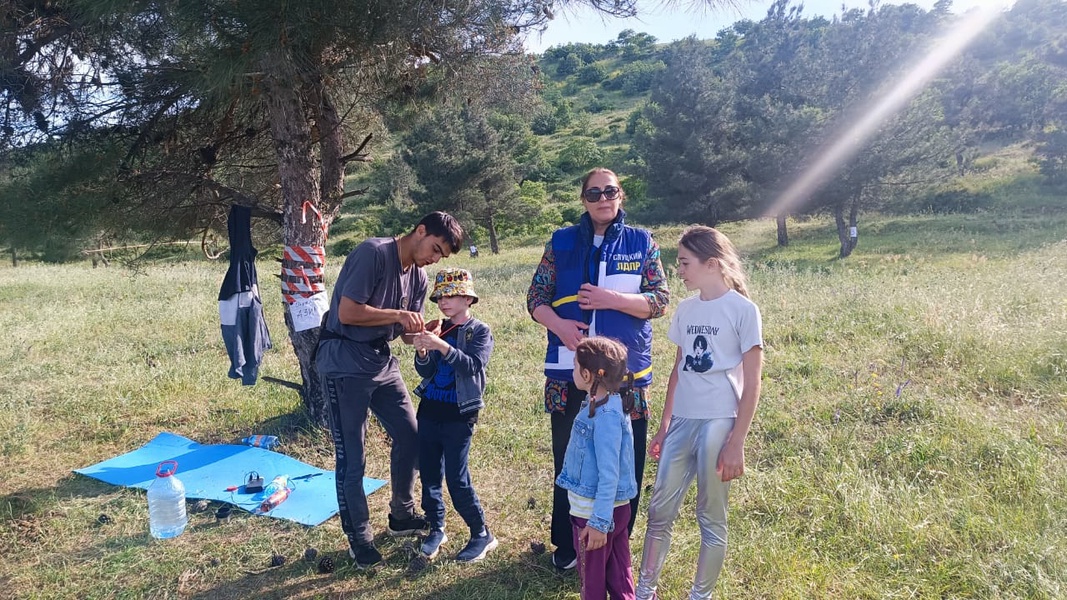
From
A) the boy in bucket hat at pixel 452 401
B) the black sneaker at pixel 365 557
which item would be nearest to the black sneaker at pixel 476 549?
the boy in bucket hat at pixel 452 401

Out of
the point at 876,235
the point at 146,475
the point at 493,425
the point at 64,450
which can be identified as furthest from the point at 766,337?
the point at 876,235

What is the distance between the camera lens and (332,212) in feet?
17.7

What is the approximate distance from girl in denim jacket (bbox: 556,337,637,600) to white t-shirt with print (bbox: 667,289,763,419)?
1.20 ft

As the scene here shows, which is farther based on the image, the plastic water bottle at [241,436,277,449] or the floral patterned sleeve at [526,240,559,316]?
the plastic water bottle at [241,436,277,449]

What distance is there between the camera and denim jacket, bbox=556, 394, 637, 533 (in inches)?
93.6

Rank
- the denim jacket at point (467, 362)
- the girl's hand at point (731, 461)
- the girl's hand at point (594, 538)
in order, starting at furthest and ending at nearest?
the denim jacket at point (467, 362) → the girl's hand at point (731, 461) → the girl's hand at point (594, 538)

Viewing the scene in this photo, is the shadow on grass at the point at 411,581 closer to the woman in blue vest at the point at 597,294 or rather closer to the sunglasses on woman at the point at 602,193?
the woman in blue vest at the point at 597,294

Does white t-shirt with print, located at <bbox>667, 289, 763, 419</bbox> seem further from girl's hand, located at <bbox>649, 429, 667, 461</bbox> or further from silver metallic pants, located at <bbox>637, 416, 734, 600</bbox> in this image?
girl's hand, located at <bbox>649, 429, 667, 461</bbox>

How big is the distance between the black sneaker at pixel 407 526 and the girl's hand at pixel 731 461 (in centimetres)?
189

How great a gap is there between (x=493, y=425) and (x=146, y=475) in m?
2.63

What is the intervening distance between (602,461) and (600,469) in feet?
0.10

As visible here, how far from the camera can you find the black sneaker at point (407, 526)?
3.55 m

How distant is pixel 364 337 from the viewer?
3225 millimetres

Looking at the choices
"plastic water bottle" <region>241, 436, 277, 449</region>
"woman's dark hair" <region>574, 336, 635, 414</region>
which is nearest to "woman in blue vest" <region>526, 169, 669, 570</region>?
"woman's dark hair" <region>574, 336, 635, 414</region>
